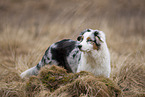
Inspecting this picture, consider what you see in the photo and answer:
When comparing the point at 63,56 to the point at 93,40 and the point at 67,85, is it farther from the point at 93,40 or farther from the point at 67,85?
the point at 67,85

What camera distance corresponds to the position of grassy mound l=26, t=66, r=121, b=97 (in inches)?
101

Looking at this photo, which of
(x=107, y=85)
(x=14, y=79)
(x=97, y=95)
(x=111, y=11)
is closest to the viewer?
(x=97, y=95)

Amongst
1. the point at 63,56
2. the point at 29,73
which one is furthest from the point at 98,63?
the point at 29,73

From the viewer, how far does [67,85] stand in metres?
2.63

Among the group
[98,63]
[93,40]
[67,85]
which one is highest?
[93,40]

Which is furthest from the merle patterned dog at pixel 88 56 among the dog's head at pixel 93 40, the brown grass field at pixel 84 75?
the brown grass field at pixel 84 75

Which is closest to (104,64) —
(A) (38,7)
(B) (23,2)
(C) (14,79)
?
(C) (14,79)

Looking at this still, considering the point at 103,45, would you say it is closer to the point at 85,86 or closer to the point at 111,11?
the point at 85,86

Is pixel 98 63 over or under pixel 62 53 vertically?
under

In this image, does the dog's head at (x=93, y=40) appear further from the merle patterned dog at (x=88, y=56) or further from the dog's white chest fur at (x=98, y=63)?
the dog's white chest fur at (x=98, y=63)

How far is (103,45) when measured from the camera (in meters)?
3.19

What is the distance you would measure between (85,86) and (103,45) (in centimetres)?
93

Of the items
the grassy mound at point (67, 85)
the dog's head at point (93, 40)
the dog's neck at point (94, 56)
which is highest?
the dog's head at point (93, 40)

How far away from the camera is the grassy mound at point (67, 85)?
258cm
